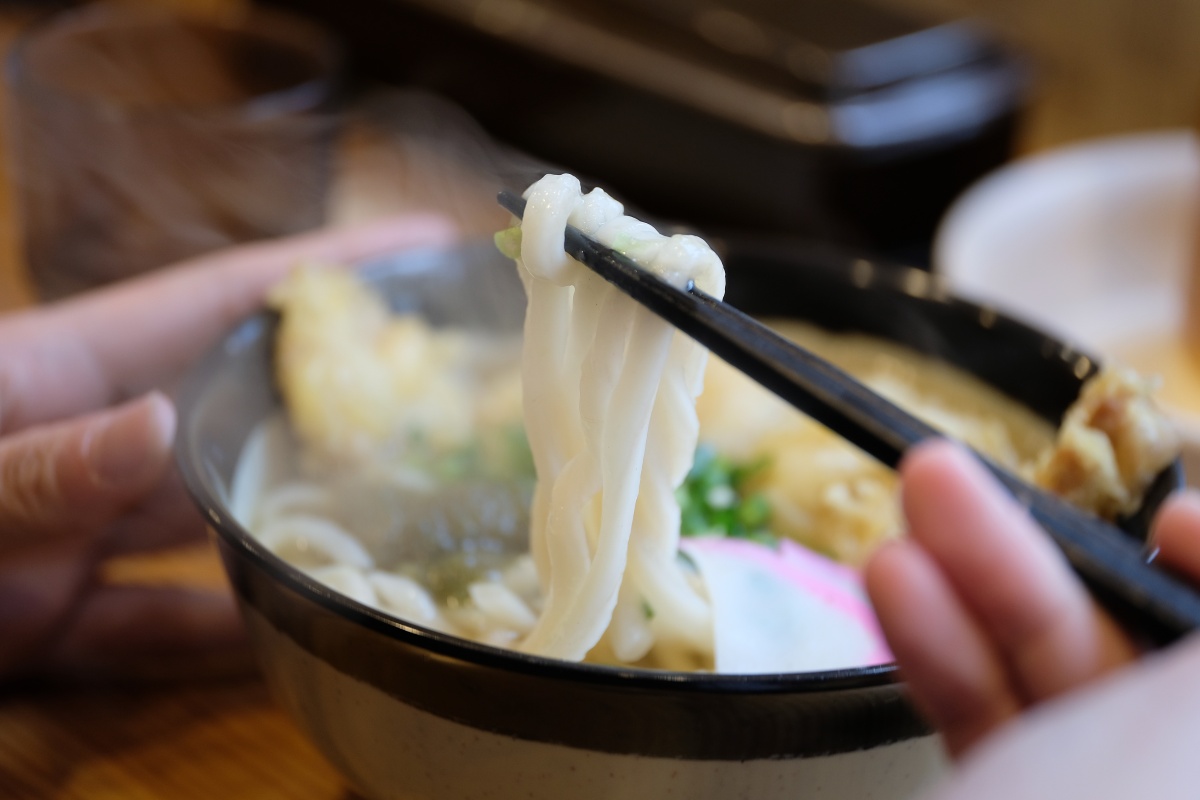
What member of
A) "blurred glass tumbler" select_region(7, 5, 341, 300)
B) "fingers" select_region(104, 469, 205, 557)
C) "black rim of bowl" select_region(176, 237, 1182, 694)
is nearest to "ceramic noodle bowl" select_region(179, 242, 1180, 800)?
"black rim of bowl" select_region(176, 237, 1182, 694)

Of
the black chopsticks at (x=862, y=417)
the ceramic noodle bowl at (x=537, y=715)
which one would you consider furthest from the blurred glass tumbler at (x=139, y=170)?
the black chopsticks at (x=862, y=417)

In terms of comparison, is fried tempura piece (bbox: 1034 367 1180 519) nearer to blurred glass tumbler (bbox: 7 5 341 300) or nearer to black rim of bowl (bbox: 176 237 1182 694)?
black rim of bowl (bbox: 176 237 1182 694)

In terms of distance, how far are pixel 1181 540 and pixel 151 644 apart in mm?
710

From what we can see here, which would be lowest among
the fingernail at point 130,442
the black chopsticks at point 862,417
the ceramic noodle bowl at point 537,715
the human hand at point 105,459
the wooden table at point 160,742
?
the wooden table at point 160,742

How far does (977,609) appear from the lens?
363mm

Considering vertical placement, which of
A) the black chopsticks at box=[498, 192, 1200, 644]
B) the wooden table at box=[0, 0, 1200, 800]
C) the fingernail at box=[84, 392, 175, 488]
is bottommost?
the wooden table at box=[0, 0, 1200, 800]

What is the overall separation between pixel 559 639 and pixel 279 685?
176 millimetres

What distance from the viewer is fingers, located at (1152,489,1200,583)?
0.41 meters

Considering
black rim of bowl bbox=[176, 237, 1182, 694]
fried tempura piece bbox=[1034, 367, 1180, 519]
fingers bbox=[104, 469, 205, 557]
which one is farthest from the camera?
fingers bbox=[104, 469, 205, 557]

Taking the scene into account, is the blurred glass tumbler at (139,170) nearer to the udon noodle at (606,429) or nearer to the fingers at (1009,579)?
the udon noodle at (606,429)

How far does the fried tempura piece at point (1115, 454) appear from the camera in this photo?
66 centimetres

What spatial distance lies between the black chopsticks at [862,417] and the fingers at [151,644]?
1.50ft

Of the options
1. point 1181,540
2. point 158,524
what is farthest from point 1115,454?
point 158,524

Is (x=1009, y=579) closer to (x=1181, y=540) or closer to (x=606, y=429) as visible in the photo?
(x=1181, y=540)
